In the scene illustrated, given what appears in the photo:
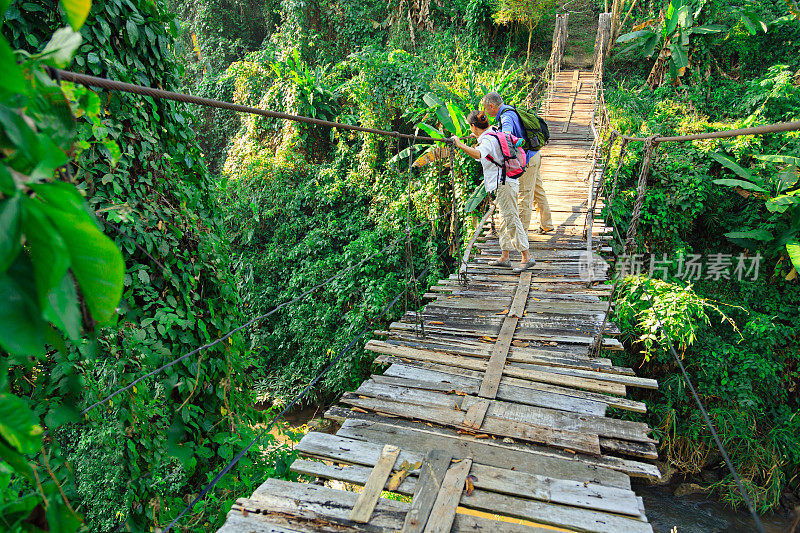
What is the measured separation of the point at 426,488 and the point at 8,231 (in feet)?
5.65

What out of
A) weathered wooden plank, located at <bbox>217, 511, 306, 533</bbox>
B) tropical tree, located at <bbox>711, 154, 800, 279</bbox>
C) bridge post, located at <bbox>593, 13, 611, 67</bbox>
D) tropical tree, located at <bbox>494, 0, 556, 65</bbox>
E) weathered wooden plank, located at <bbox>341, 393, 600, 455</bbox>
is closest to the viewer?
weathered wooden plank, located at <bbox>217, 511, 306, 533</bbox>

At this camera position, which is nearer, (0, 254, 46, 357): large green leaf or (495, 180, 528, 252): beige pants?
(0, 254, 46, 357): large green leaf

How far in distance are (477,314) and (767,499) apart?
5.26 metres

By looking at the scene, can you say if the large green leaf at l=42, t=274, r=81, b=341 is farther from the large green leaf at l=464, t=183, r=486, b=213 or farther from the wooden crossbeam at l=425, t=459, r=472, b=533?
the large green leaf at l=464, t=183, r=486, b=213

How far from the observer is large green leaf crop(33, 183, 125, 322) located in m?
0.60

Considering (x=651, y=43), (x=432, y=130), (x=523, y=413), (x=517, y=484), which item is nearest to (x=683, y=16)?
(x=651, y=43)

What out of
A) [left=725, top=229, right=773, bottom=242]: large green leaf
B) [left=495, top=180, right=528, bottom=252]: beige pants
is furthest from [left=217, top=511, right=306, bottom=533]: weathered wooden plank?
[left=725, top=229, right=773, bottom=242]: large green leaf

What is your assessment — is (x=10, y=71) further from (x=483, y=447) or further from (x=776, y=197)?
(x=776, y=197)

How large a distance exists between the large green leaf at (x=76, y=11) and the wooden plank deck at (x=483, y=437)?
1660 mm

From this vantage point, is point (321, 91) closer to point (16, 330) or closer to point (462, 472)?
point (462, 472)

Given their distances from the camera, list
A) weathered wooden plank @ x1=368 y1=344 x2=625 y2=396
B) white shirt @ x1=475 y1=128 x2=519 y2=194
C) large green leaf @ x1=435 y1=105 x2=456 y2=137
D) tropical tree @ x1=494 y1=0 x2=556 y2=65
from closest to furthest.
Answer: weathered wooden plank @ x1=368 y1=344 x2=625 y2=396, white shirt @ x1=475 y1=128 x2=519 y2=194, large green leaf @ x1=435 y1=105 x2=456 y2=137, tropical tree @ x1=494 y1=0 x2=556 y2=65

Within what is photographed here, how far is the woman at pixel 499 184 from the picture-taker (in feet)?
12.8

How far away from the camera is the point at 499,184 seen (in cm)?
400

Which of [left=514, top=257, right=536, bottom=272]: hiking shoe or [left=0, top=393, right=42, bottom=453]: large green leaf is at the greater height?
[left=0, top=393, right=42, bottom=453]: large green leaf
